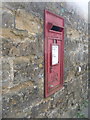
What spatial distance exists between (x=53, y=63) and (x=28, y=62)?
0.56m

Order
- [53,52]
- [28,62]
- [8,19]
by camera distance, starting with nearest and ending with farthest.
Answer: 1. [8,19]
2. [28,62]
3. [53,52]

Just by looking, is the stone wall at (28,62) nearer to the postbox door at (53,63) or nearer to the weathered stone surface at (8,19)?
the weathered stone surface at (8,19)

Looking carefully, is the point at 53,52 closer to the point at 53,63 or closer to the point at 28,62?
the point at 53,63

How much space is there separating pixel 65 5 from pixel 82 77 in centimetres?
159

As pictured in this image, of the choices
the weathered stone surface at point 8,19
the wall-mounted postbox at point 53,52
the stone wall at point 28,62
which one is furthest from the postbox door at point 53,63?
the weathered stone surface at point 8,19

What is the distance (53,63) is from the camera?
233cm

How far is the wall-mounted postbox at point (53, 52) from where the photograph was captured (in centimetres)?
217

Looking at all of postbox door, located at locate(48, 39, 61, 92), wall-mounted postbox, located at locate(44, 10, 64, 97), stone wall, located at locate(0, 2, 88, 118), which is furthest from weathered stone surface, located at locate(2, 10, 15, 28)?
postbox door, located at locate(48, 39, 61, 92)

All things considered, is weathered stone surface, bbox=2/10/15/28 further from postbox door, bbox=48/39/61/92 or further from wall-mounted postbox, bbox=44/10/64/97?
postbox door, bbox=48/39/61/92

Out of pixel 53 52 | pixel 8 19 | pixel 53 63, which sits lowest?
pixel 53 63

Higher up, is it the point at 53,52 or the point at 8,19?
the point at 8,19

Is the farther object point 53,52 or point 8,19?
point 53,52

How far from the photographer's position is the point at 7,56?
5.17 ft

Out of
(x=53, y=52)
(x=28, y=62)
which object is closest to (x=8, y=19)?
(x=28, y=62)
